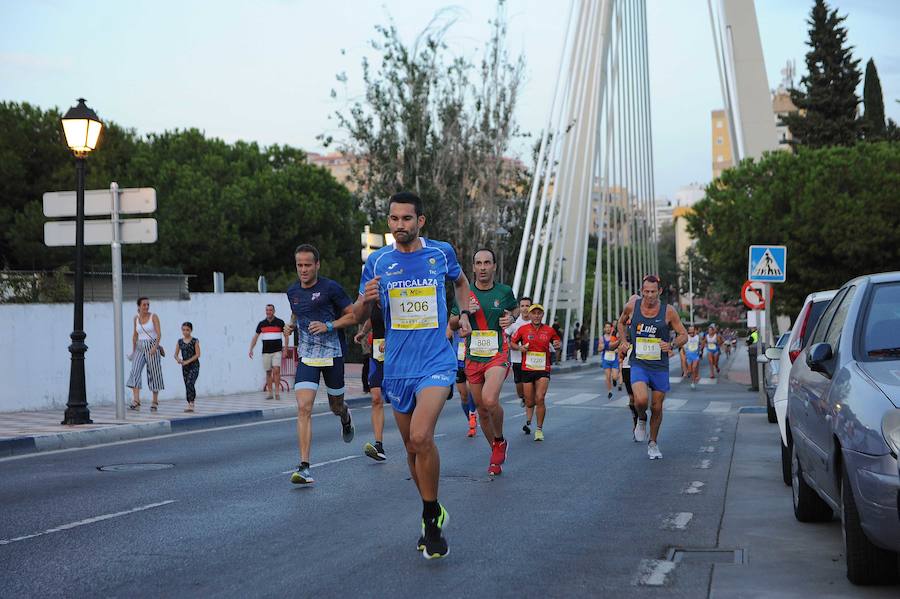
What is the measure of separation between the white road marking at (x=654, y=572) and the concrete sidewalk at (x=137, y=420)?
9.26 m

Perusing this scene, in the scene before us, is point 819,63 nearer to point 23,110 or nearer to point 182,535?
point 23,110

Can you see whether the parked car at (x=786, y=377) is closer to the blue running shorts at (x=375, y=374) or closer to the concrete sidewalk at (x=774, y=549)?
the concrete sidewalk at (x=774, y=549)

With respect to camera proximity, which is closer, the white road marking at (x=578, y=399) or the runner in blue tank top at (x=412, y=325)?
the runner in blue tank top at (x=412, y=325)

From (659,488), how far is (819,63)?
6180 centimetres

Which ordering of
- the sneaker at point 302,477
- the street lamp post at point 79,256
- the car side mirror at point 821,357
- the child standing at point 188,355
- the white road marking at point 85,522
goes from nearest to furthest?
1. the car side mirror at point 821,357
2. the white road marking at point 85,522
3. the sneaker at point 302,477
4. the street lamp post at point 79,256
5. the child standing at point 188,355

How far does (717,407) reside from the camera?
23.7 m

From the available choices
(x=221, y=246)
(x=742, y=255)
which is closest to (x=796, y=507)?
(x=742, y=255)

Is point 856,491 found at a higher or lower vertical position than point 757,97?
lower

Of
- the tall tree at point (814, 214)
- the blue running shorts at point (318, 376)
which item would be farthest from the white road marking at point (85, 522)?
the tall tree at point (814, 214)

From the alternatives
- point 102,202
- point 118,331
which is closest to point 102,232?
point 102,202

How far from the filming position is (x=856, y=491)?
5.63 metres

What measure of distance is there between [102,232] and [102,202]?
18.4 inches

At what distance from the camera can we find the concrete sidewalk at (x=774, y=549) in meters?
6.07

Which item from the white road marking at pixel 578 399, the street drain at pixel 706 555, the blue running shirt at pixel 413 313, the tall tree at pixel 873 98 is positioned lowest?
the white road marking at pixel 578 399
